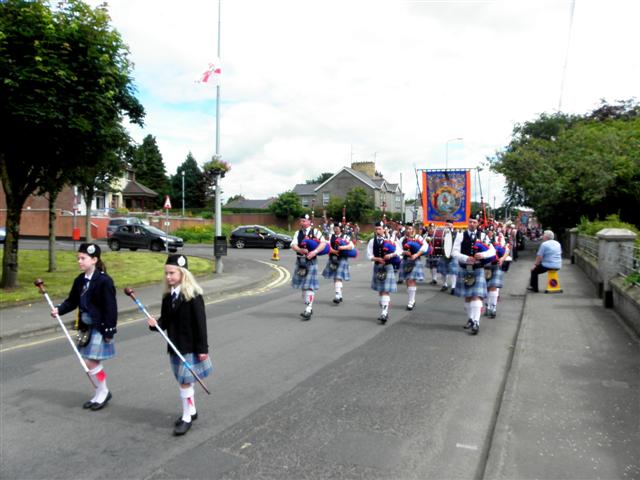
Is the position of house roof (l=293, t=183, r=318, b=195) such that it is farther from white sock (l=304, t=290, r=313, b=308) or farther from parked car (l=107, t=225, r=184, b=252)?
white sock (l=304, t=290, r=313, b=308)

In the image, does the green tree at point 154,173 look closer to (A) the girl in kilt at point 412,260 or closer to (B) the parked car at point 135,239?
(B) the parked car at point 135,239

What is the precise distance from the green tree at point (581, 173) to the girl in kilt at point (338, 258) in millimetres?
19938

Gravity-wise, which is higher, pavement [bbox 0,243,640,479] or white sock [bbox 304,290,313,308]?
white sock [bbox 304,290,313,308]

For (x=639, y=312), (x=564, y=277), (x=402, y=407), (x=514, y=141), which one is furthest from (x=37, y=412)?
(x=514, y=141)

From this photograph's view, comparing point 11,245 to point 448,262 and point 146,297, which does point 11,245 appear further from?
point 448,262

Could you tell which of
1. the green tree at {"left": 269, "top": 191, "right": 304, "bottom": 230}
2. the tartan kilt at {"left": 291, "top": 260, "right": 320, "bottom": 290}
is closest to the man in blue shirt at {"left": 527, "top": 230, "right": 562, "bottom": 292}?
the tartan kilt at {"left": 291, "top": 260, "right": 320, "bottom": 290}

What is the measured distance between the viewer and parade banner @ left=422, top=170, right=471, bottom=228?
57.3 ft

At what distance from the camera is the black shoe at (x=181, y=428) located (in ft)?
Answer: 15.1

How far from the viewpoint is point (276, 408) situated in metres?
5.25

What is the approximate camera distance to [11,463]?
4.05m

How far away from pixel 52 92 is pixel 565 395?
1086 centimetres

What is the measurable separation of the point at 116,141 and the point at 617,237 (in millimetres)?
12065

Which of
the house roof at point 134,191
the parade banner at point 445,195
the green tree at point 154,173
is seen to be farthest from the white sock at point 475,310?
the green tree at point 154,173

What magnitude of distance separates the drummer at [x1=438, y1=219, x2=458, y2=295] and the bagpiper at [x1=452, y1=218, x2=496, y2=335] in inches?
146
